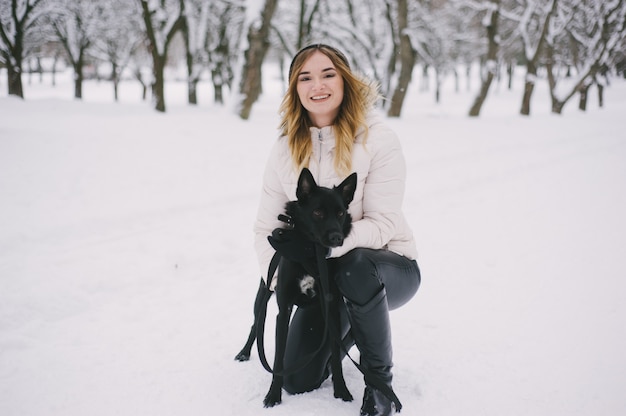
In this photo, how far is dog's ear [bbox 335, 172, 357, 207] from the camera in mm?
2113

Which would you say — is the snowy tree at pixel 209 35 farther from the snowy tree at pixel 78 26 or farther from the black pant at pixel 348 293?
the black pant at pixel 348 293

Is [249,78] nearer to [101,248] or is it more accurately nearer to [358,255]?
[101,248]

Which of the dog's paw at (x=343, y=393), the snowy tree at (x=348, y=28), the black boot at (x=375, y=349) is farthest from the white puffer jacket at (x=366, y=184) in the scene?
the snowy tree at (x=348, y=28)

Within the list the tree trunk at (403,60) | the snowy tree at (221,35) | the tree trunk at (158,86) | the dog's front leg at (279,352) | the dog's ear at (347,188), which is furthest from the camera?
the snowy tree at (221,35)

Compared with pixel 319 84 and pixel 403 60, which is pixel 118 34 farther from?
pixel 319 84

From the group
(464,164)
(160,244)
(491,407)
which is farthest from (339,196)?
(464,164)

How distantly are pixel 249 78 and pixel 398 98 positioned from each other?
5.74 metres

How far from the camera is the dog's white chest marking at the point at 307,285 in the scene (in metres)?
2.24

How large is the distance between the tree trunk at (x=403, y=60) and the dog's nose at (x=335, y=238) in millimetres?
13039

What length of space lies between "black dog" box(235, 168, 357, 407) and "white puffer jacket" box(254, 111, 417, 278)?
0.16m

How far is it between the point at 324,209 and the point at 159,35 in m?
15.1

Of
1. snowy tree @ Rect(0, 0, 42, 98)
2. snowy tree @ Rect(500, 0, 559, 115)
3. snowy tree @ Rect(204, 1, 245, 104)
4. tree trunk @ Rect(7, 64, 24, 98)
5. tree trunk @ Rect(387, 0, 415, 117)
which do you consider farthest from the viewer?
snowy tree @ Rect(204, 1, 245, 104)

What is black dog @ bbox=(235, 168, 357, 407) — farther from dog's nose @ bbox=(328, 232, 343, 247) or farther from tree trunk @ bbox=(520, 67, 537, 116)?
tree trunk @ bbox=(520, 67, 537, 116)

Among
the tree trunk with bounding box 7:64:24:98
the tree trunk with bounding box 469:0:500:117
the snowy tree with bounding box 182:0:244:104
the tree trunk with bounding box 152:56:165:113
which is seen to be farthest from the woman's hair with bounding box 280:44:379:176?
the tree trunk with bounding box 7:64:24:98
